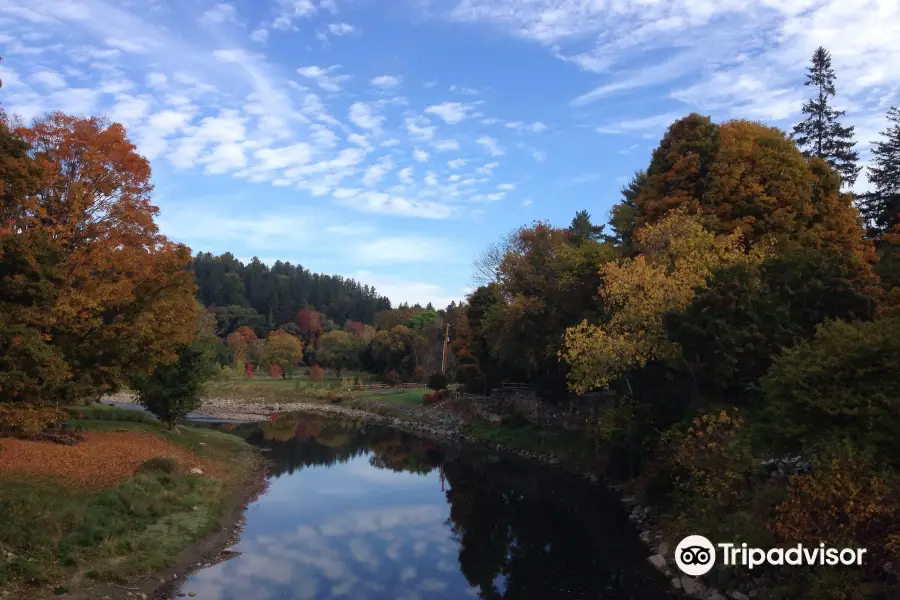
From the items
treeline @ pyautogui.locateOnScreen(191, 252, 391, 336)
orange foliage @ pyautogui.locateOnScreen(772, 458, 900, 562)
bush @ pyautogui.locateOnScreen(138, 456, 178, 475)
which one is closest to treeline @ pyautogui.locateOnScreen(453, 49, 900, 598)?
orange foliage @ pyautogui.locateOnScreen(772, 458, 900, 562)

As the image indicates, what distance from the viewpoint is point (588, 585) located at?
57.6 ft

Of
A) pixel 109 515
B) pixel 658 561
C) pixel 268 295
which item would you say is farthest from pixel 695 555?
pixel 268 295

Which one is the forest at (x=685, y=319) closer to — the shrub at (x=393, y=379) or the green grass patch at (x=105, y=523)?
the green grass patch at (x=105, y=523)

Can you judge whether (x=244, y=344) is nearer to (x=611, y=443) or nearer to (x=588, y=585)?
Answer: (x=611, y=443)

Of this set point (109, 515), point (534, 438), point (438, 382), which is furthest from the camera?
point (438, 382)

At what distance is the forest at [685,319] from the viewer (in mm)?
14336

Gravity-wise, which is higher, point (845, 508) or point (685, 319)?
point (685, 319)

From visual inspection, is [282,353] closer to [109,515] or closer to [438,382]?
[438,382]

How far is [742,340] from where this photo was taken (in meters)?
21.1

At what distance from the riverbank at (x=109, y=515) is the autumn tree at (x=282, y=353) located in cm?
7107

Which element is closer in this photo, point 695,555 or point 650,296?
point 695,555

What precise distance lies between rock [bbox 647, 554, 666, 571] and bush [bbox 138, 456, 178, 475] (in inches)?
659

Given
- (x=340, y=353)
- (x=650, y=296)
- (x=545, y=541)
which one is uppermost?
(x=650, y=296)

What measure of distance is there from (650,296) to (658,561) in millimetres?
10150
